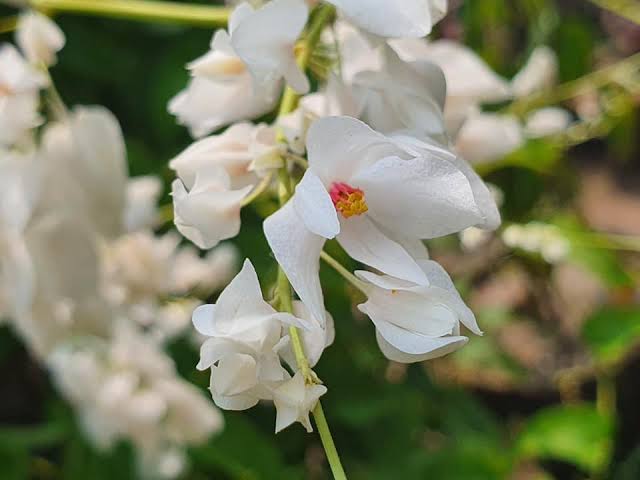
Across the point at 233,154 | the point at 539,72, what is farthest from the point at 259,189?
the point at 539,72

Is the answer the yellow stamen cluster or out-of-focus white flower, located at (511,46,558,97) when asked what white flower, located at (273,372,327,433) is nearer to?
the yellow stamen cluster

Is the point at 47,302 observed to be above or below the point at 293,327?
below

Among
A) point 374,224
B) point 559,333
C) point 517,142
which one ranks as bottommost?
point 559,333

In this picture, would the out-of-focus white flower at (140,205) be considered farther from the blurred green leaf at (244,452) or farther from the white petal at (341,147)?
the white petal at (341,147)

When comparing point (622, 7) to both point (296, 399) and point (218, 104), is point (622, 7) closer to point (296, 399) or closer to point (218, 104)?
point (218, 104)

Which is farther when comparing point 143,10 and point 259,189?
point 143,10

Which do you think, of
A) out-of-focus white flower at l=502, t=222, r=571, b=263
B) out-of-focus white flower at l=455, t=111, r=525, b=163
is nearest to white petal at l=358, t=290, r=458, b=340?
out-of-focus white flower at l=455, t=111, r=525, b=163

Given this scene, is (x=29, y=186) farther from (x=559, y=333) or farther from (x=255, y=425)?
(x=559, y=333)

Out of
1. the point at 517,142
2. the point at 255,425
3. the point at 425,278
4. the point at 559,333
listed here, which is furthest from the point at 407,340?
the point at 559,333
